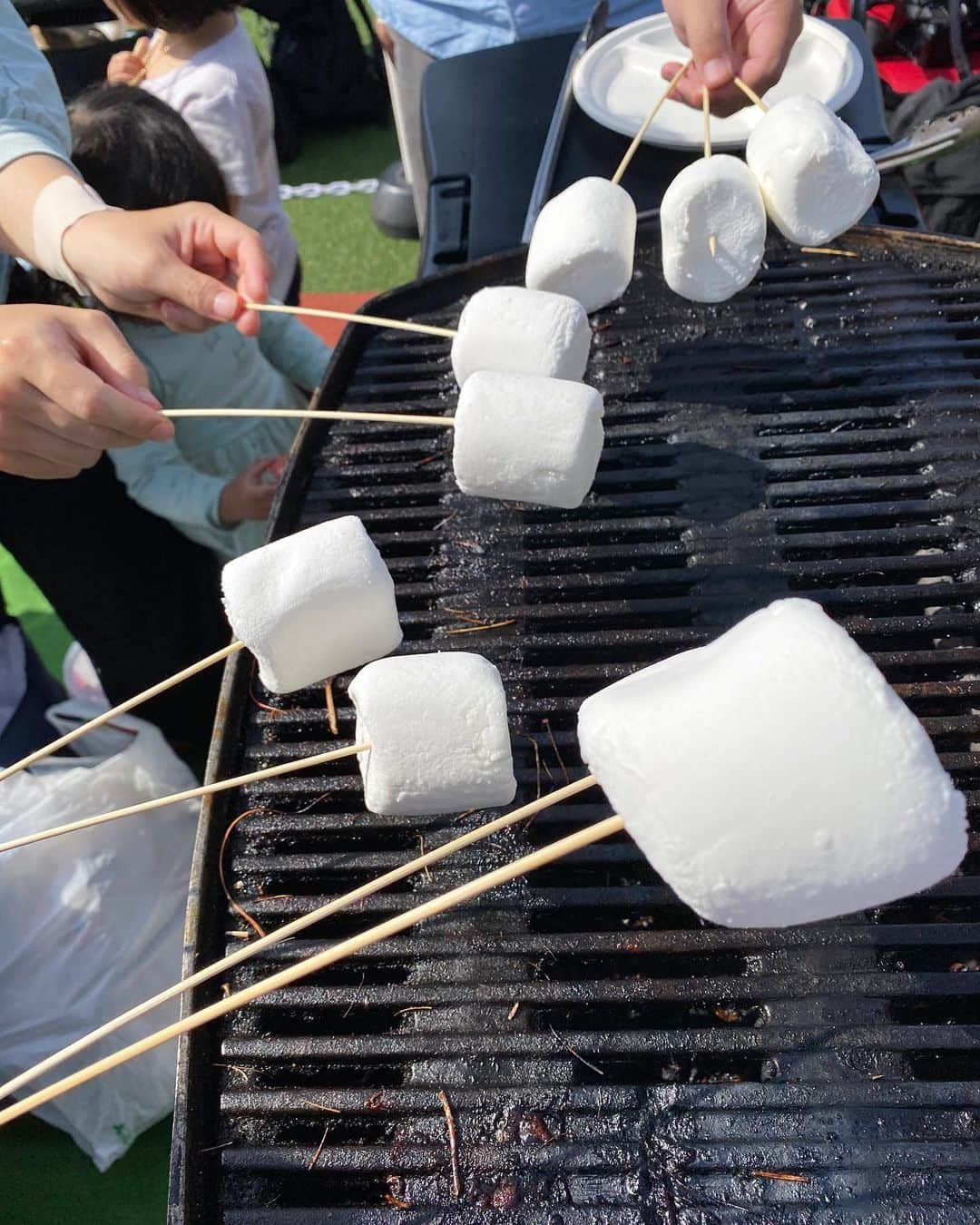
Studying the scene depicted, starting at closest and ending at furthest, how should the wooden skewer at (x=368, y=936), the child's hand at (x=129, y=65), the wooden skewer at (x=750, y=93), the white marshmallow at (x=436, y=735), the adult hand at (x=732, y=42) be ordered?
the wooden skewer at (x=368, y=936) < the white marshmallow at (x=436, y=735) < the wooden skewer at (x=750, y=93) < the adult hand at (x=732, y=42) < the child's hand at (x=129, y=65)

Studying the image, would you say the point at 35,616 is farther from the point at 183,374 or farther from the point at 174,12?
the point at 174,12

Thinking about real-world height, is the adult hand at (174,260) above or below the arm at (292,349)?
above

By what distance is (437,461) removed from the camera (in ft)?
5.06

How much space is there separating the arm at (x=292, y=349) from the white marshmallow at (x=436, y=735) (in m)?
1.62

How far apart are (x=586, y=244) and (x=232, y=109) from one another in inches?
64.3

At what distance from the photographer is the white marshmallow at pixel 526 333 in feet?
4.50

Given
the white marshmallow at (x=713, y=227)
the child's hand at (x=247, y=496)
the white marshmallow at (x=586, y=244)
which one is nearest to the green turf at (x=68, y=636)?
the child's hand at (x=247, y=496)

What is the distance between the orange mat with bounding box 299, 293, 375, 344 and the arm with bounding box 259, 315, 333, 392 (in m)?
1.20

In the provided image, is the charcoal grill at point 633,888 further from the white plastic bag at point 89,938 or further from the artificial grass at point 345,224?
the artificial grass at point 345,224

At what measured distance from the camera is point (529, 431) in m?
1.25

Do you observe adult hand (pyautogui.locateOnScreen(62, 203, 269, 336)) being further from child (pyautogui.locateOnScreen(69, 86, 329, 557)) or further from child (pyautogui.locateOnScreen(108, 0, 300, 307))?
child (pyautogui.locateOnScreen(108, 0, 300, 307))

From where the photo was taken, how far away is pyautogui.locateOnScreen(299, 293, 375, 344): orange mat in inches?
144

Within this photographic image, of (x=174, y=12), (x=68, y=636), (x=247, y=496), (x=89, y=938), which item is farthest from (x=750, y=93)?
(x=68, y=636)

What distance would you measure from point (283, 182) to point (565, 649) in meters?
4.16
